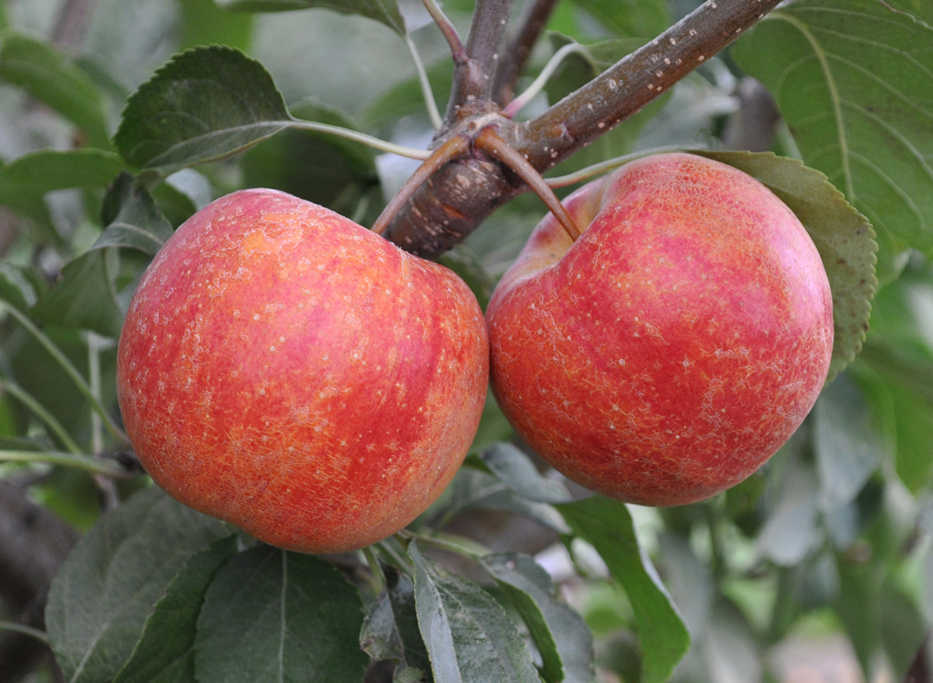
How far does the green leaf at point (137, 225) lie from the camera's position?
72 centimetres

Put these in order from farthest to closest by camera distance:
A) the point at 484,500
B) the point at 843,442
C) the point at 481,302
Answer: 1. the point at 843,442
2. the point at 484,500
3. the point at 481,302

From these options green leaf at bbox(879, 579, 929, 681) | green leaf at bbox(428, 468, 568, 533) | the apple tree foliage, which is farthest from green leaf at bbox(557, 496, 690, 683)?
green leaf at bbox(879, 579, 929, 681)

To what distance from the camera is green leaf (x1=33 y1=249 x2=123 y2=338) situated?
786 mm

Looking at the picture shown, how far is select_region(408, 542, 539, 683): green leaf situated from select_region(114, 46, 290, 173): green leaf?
340mm

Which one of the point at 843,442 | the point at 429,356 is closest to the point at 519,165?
the point at 429,356

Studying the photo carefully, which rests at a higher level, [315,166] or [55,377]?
[315,166]

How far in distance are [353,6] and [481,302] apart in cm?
29

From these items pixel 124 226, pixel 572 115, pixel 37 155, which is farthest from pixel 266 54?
pixel 572 115

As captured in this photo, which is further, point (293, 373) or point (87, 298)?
point (87, 298)

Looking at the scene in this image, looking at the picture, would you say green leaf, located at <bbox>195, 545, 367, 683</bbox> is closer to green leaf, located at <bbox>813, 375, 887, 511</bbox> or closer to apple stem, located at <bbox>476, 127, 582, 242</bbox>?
apple stem, located at <bbox>476, 127, 582, 242</bbox>

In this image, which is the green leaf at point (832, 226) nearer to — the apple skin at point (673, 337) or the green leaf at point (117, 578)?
the apple skin at point (673, 337)

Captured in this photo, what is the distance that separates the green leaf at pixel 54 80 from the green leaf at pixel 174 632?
634mm

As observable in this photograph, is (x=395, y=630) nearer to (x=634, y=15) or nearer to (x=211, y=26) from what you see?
(x=634, y=15)

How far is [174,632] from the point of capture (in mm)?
686
